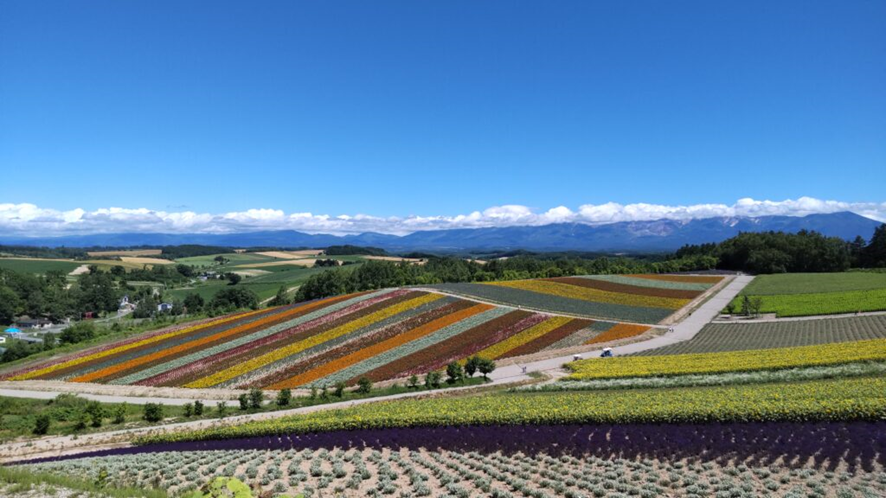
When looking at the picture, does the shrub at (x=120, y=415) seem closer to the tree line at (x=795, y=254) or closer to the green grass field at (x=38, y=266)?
the tree line at (x=795, y=254)

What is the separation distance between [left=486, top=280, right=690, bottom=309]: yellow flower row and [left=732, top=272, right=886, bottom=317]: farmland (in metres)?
8.30

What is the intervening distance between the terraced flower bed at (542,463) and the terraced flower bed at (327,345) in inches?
712

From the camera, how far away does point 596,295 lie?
204 ft

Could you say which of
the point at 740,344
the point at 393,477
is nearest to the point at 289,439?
the point at 393,477

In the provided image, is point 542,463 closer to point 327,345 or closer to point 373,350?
point 373,350

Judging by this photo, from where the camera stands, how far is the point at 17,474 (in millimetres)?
11961

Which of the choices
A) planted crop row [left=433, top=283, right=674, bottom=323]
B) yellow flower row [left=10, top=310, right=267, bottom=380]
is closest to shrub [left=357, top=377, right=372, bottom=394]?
planted crop row [left=433, top=283, right=674, bottom=323]

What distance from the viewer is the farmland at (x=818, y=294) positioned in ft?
168

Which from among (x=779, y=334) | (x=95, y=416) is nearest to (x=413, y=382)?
(x=95, y=416)

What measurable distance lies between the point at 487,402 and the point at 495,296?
113ft

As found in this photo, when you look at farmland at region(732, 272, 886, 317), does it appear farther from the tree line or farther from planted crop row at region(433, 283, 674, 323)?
planted crop row at region(433, 283, 674, 323)

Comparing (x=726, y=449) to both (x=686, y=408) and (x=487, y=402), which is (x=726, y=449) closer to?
(x=686, y=408)

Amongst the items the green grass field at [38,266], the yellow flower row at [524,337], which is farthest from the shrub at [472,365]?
the green grass field at [38,266]

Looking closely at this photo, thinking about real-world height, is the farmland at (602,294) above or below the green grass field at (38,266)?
above
